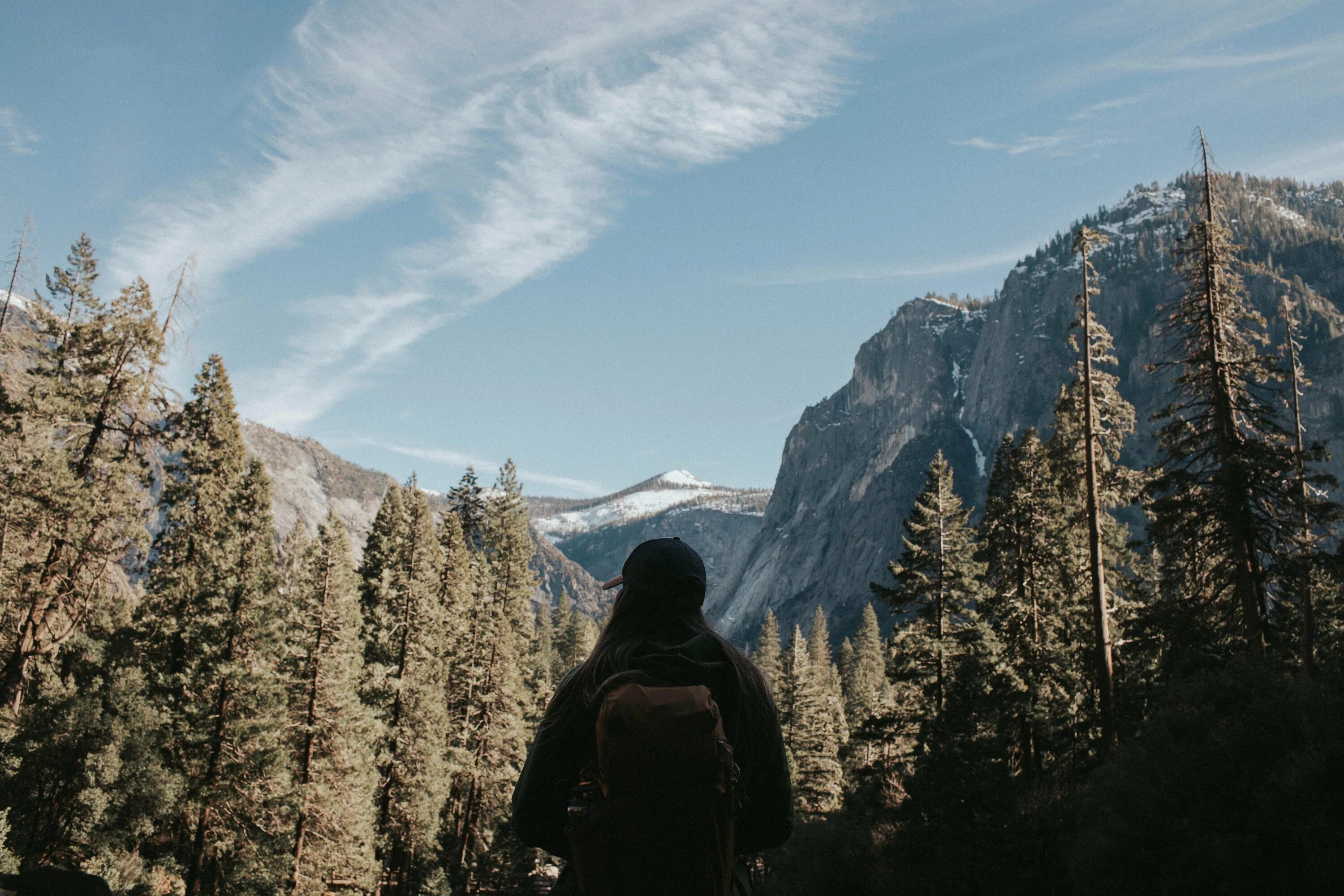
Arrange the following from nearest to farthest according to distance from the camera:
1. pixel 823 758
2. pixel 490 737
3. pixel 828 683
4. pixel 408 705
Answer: pixel 408 705 < pixel 490 737 < pixel 823 758 < pixel 828 683

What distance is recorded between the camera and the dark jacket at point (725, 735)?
265 cm

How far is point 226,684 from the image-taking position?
64.4 feet

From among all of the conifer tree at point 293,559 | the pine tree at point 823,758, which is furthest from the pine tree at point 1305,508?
the conifer tree at point 293,559

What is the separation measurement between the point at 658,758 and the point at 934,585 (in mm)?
23962

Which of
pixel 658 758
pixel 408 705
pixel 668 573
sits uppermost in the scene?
pixel 668 573

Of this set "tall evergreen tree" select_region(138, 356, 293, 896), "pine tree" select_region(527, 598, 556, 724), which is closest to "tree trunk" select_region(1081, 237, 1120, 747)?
"pine tree" select_region(527, 598, 556, 724)

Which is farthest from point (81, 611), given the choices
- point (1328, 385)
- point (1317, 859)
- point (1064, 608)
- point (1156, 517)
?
point (1328, 385)

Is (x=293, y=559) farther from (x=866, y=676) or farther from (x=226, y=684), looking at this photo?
(x=866, y=676)

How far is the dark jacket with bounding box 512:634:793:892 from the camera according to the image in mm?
2648

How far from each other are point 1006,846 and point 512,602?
25355mm

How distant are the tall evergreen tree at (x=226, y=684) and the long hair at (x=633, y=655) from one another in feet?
64.1

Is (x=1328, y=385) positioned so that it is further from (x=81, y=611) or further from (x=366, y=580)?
(x=81, y=611)

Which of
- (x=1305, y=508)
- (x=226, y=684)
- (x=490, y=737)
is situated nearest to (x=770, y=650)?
(x=490, y=737)

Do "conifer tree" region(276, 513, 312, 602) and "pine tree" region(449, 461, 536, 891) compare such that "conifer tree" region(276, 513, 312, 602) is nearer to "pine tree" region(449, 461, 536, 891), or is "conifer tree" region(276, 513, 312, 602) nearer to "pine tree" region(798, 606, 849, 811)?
"pine tree" region(449, 461, 536, 891)
